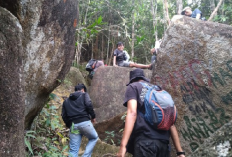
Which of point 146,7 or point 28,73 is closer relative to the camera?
point 28,73

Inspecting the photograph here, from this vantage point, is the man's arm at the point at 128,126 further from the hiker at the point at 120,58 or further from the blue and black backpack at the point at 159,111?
the hiker at the point at 120,58

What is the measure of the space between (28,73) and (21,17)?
0.68 metres

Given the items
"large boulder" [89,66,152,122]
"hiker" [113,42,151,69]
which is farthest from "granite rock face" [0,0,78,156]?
"hiker" [113,42,151,69]

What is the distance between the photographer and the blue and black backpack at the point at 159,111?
7.61ft

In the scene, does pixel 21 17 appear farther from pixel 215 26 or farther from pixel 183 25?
pixel 215 26

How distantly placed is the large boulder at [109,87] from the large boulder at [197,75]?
3178 mm

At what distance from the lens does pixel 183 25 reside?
12.2 feet

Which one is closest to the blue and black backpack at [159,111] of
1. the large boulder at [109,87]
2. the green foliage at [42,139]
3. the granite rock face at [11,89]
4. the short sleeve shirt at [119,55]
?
the granite rock face at [11,89]

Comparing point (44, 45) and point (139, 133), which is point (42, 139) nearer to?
point (44, 45)

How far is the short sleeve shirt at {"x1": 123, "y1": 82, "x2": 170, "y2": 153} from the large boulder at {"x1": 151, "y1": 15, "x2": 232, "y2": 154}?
119cm

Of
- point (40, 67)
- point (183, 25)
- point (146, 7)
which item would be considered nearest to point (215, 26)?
point (183, 25)

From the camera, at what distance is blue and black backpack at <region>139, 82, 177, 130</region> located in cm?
232

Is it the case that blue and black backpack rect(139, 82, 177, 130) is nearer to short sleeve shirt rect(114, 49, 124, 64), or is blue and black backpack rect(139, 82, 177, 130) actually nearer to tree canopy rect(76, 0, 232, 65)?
short sleeve shirt rect(114, 49, 124, 64)

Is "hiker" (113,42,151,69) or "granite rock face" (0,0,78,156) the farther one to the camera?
"hiker" (113,42,151,69)
